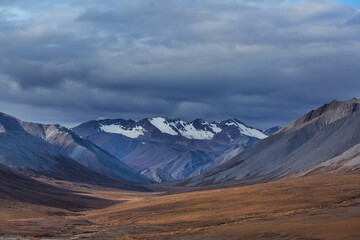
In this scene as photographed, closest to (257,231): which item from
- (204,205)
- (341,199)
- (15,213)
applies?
(341,199)

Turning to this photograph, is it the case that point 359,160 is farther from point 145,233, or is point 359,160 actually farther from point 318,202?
point 145,233

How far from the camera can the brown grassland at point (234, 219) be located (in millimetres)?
45312

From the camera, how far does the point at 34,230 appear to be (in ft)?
206

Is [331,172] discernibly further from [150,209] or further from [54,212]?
[54,212]

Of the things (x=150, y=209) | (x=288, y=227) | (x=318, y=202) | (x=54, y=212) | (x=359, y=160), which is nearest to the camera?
(x=288, y=227)

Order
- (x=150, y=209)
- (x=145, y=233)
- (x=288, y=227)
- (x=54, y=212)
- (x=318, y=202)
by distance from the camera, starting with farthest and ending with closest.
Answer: (x=54, y=212) → (x=150, y=209) → (x=318, y=202) → (x=145, y=233) → (x=288, y=227)

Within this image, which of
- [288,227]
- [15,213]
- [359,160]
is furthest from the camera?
[359,160]

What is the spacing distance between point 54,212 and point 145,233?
52944mm

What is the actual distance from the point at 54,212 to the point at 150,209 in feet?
79.4

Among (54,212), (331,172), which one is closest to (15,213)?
(54,212)

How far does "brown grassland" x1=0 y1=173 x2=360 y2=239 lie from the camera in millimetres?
45312

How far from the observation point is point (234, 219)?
65188mm

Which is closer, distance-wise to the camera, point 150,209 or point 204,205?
point 204,205

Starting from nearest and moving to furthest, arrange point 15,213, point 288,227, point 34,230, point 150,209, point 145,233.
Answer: point 288,227 < point 145,233 < point 34,230 < point 15,213 < point 150,209
